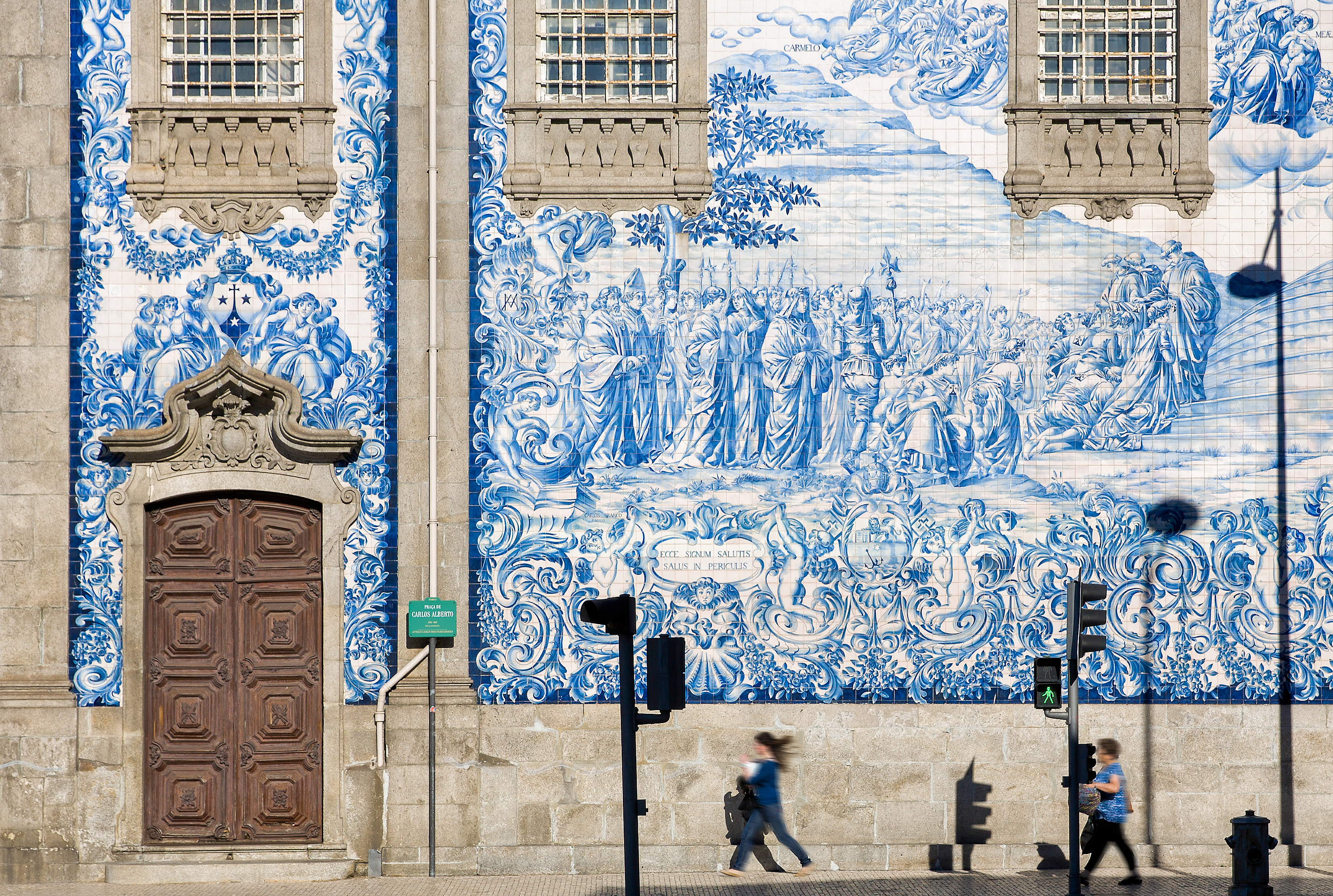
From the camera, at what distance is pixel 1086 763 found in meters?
11.5

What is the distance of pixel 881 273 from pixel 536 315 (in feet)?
10.5

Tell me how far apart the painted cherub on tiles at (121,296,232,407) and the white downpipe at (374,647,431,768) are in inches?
129

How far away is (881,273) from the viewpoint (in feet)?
43.5

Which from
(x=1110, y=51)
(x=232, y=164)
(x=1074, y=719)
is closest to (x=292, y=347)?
(x=232, y=164)

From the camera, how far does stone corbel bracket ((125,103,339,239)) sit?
519 inches

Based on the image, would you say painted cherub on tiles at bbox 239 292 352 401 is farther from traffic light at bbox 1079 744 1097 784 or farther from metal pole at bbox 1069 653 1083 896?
traffic light at bbox 1079 744 1097 784

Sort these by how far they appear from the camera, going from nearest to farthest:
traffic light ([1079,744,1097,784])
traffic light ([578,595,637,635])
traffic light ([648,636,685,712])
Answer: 1. traffic light ([578,595,637,635])
2. traffic light ([648,636,685,712])
3. traffic light ([1079,744,1097,784])

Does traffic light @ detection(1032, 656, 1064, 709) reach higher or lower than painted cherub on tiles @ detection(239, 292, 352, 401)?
lower

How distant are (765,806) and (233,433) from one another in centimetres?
583

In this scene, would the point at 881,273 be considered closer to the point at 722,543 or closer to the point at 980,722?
the point at 722,543

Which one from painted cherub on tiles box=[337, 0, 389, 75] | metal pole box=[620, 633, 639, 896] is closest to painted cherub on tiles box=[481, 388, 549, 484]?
painted cherub on tiles box=[337, 0, 389, 75]

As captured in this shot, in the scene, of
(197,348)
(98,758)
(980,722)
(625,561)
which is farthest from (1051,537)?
Answer: (98,758)

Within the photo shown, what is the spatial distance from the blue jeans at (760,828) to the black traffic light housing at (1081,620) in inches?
117

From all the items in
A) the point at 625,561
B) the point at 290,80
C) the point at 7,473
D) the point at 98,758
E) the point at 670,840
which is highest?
the point at 290,80
